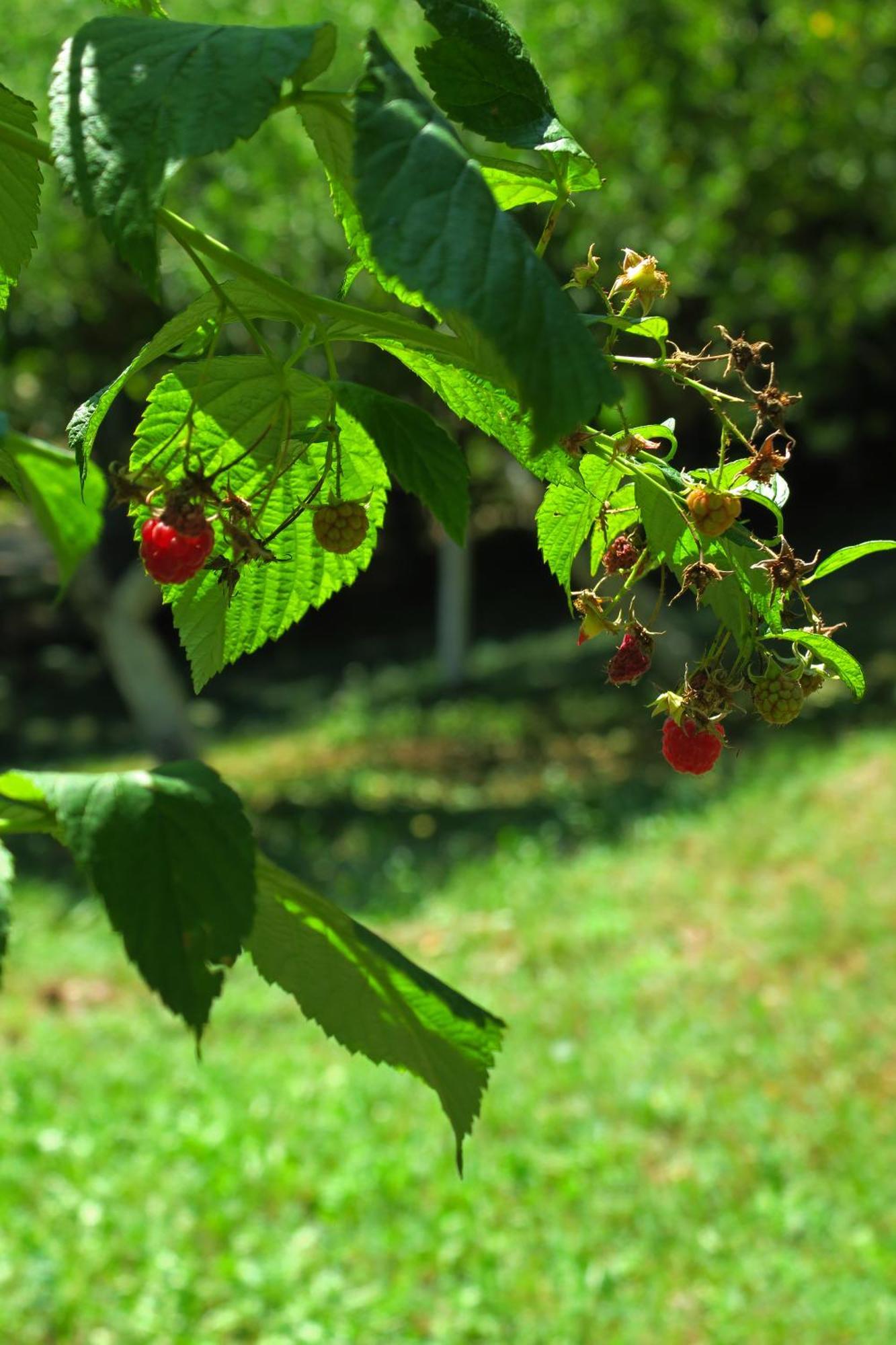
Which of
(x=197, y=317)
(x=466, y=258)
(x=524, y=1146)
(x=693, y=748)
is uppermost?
(x=466, y=258)

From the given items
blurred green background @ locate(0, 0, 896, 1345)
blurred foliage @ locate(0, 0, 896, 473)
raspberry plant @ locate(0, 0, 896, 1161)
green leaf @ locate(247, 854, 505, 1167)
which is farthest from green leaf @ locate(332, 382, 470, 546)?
blurred foliage @ locate(0, 0, 896, 473)

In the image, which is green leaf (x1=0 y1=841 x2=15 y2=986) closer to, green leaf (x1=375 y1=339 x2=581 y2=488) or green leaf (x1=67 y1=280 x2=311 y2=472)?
green leaf (x1=67 y1=280 x2=311 y2=472)

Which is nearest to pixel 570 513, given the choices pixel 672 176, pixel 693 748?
pixel 693 748

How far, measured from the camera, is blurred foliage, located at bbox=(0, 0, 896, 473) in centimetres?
622

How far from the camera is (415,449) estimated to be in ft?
2.11

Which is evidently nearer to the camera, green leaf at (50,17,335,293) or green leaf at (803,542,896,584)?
green leaf at (50,17,335,293)

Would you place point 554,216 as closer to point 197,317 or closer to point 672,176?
point 197,317

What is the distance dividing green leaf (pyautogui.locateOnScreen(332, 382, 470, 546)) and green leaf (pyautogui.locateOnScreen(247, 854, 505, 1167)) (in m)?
0.21

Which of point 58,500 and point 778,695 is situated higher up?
point 58,500

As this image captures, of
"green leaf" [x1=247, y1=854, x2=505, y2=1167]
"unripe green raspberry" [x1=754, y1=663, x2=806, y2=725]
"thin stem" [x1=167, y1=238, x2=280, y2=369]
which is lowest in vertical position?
"green leaf" [x1=247, y1=854, x2=505, y2=1167]

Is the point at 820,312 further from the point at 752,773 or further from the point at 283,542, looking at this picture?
the point at 283,542

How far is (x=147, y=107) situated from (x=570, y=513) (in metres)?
0.34

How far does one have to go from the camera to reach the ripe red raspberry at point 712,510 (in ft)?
2.17

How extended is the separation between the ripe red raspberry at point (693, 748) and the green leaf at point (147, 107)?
0.40 meters
